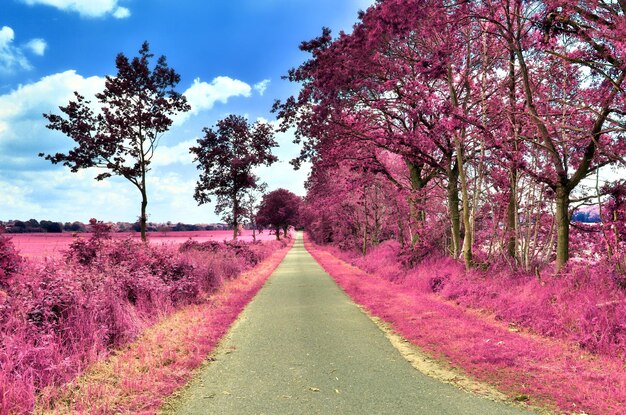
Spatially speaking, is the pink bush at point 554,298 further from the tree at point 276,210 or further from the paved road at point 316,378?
the tree at point 276,210

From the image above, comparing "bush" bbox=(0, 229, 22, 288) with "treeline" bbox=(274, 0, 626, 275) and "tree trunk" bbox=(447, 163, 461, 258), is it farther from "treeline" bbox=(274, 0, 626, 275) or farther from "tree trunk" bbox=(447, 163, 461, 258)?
"tree trunk" bbox=(447, 163, 461, 258)

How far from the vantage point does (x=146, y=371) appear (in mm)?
5840

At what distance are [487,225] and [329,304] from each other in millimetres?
7841

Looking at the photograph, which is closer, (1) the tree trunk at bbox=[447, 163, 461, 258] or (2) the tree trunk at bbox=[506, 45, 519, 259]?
(2) the tree trunk at bbox=[506, 45, 519, 259]

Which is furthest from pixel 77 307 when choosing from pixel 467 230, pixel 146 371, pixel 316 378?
pixel 467 230

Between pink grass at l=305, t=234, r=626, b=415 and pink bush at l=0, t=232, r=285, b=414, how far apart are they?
5772 mm

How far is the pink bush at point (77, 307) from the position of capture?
5.05 metres

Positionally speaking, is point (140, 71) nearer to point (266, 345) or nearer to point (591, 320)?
point (266, 345)

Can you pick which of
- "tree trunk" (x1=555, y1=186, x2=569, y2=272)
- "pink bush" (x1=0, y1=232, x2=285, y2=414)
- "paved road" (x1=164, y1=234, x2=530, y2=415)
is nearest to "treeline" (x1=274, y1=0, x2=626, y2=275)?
"tree trunk" (x1=555, y1=186, x2=569, y2=272)

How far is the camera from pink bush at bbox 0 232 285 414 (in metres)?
5.05

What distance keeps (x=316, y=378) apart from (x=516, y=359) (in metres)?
3.30

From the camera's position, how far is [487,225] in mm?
15242

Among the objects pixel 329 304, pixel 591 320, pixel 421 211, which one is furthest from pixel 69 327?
pixel 421 211

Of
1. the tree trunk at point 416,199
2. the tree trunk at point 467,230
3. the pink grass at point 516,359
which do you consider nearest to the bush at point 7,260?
the pink grass at point 516,359
